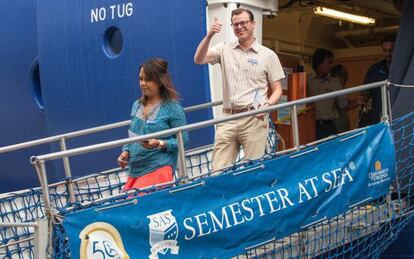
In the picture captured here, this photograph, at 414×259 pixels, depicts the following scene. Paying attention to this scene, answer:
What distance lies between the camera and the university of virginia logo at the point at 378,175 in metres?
6.88

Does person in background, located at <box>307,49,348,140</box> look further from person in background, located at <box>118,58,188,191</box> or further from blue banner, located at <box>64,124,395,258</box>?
person in background, located at <box>118,58,188,191</box>

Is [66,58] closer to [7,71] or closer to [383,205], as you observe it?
[7,71]

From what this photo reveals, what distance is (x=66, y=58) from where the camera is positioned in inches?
375

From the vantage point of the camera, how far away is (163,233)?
5770 millimetres

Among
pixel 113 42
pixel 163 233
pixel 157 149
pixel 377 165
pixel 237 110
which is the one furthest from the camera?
pixel 113 42

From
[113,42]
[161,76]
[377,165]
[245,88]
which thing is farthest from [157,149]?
[113,42]

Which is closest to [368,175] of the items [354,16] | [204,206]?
[204,206]

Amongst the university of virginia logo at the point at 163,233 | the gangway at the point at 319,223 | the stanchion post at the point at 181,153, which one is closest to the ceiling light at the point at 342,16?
the gangway at the point at 319,223

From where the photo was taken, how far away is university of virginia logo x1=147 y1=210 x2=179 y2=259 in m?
5.73

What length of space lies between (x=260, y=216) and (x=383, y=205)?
134 cm

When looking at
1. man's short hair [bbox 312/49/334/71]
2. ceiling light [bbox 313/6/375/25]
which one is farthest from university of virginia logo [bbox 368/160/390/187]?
ceiling light [bbox 313/6/375/25]

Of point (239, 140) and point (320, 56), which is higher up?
point (320, 56)

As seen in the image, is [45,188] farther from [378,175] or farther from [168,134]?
[378,175]

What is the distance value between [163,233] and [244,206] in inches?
24.7
